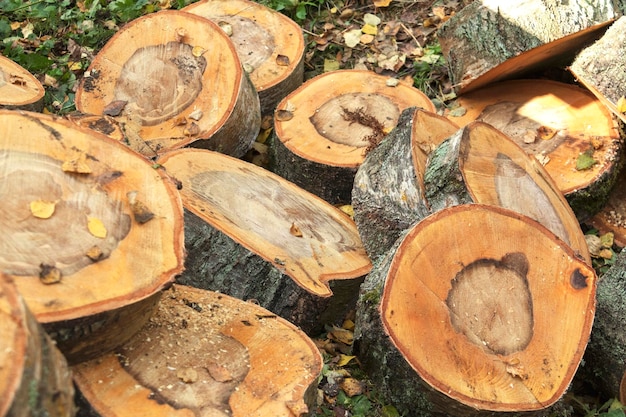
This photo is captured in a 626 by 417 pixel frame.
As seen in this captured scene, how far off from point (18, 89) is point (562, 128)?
301 centimetres

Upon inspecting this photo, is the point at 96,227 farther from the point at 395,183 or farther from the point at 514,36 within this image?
the point at 514,36

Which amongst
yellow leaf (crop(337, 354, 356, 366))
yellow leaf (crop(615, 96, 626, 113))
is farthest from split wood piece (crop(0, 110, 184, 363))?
yellow leaf (crop(615, 96, 626, 113))

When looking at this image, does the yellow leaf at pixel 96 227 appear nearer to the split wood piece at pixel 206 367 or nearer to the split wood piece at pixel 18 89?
the split wood piece at pixel 206 367

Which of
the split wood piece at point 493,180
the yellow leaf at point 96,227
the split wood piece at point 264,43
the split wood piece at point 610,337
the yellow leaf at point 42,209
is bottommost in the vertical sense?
the split wood piece at point 610,337

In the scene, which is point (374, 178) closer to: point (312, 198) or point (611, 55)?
point (312, 198)

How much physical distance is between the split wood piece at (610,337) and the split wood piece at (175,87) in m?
2.01

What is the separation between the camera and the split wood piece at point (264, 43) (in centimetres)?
483

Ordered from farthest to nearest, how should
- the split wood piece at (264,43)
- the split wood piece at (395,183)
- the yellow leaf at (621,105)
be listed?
the split wood piece at (264,43) < the yellow leaf at (621,105) < the split wood piece at (395,183)

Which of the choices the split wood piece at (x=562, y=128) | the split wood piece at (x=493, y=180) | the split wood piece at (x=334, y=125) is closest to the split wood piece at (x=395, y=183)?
the split wood piece at (x=493, y=180)

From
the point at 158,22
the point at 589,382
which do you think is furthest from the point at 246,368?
the point at 158,22

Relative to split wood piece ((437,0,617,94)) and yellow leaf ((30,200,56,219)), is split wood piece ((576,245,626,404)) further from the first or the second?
yellow leaf ((30,200,56,219))

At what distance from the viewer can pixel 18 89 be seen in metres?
4.46

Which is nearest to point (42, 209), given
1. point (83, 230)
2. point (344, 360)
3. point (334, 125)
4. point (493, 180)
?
point (83, 230)

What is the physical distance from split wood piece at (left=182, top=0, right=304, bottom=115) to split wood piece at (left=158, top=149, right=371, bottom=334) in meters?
0.97
